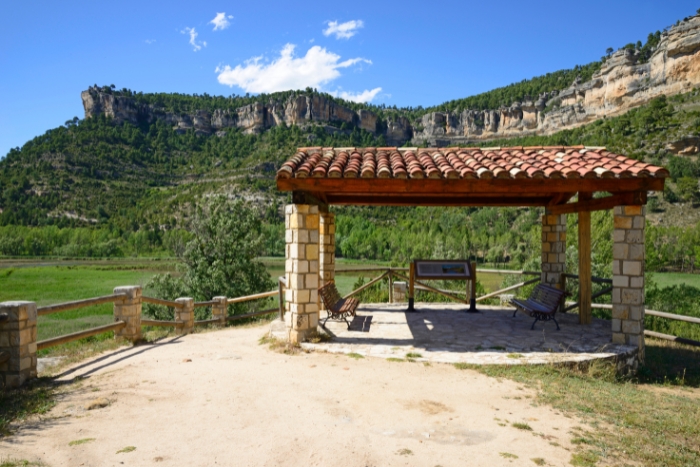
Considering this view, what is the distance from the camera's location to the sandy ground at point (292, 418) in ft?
10.3

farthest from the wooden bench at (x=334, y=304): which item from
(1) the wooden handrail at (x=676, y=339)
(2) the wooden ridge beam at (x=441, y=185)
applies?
(1) the wooden handrail at (x=676, y=339)

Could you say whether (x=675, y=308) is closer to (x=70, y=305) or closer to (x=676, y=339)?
(x=676, y=339)

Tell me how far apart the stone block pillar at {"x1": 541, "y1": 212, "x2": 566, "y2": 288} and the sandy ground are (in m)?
4.65

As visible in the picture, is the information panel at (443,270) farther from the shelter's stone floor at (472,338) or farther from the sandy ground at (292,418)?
the sandy ground at (292,418)

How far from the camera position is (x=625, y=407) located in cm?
423

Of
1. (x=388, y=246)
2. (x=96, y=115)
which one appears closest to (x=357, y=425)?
(x=388, y=246)

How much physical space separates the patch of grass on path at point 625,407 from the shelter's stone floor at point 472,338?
0.33 m

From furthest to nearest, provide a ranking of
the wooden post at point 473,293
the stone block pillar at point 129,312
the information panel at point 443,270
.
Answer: the wooden post at point 473,293, the information panel at point 443,270, the stone block pillar at point 129,312

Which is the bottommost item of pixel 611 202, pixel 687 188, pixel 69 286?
pixel 69 286

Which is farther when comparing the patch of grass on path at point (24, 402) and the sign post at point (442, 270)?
the sign post at point (442, 270)

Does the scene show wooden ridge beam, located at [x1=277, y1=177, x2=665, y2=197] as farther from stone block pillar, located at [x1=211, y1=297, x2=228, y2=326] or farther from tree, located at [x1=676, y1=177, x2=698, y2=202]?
tree, located at [x1=676, y1=177, x2=698, y2=202]

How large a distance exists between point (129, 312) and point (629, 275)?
307 inches

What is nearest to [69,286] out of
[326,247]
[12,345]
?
[326,247]

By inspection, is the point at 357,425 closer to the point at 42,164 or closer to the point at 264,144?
the point at 42,164
